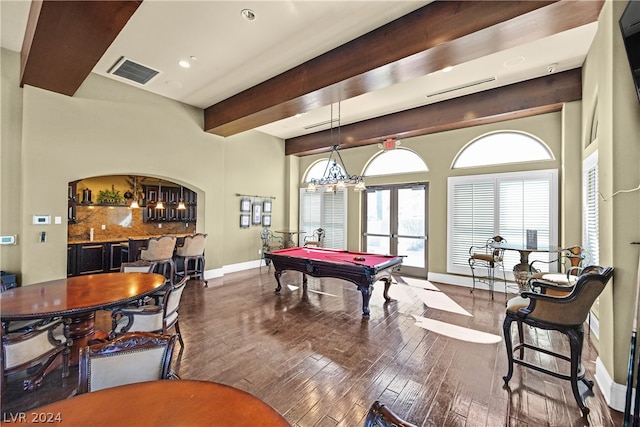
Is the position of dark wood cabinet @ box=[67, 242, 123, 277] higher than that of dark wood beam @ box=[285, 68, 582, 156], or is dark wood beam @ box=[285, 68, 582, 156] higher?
dark wood beam @ box=[285, 68, 582, 156]

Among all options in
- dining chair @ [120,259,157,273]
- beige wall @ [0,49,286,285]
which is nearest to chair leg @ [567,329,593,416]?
dining chair @ [120,259,157,273]

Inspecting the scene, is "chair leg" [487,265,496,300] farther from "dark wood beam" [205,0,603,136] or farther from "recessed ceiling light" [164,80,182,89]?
"recessed ceiling light" [164,80,182,89]

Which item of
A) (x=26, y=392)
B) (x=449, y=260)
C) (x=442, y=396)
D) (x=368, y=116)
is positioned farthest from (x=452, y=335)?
(x=368, y=116)

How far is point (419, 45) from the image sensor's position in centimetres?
296

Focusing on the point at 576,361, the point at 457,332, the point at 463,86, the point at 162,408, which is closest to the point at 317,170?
the point at 463,86

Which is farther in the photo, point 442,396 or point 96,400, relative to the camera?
point 442,396

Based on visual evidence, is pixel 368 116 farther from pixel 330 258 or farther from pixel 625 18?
pixel 625 18

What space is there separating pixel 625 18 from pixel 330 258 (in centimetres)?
400

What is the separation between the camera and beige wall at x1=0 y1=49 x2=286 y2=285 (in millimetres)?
3982

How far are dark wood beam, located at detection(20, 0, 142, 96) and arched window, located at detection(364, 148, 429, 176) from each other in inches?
228

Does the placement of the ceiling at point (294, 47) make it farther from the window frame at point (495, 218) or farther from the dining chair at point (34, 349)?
the dining chair at point (34, 349)

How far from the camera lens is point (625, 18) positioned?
205cm

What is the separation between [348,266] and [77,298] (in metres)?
3.05

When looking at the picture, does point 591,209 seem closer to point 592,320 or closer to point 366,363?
point 592,320
